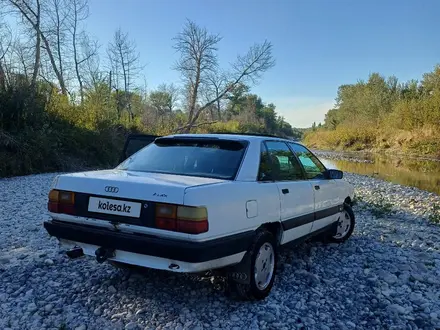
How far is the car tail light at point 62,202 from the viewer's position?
3162mm

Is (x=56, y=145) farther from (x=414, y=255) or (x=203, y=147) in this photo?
(x=414, y=255)

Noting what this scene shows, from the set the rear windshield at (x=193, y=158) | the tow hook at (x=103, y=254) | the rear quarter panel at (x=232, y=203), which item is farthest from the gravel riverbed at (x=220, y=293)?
the rear windshield at (x=193, y=158)

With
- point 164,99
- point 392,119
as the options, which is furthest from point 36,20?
point 392,119

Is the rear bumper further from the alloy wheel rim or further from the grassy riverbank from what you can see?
the grassy riverbank

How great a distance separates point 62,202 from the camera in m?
3.21

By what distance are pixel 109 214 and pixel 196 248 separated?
2.68 feet

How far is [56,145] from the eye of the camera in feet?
45.5

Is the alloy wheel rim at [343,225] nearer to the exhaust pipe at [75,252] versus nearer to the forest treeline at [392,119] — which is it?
the exhaust pipe at [75,252]

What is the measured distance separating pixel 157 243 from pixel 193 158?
3.58 ft

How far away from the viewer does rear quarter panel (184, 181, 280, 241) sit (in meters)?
2.76

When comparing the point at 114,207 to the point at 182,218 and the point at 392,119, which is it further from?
the point at 392,119

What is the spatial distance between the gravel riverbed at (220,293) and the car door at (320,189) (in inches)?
20.6

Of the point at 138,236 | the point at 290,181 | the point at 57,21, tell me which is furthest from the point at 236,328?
the point at 57,21

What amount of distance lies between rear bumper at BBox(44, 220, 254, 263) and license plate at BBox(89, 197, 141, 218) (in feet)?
0.53
